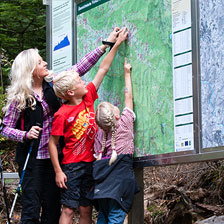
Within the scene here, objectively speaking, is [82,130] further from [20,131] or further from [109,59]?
[109,59]

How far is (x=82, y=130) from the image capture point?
5.24m

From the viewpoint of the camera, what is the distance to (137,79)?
17.8ft

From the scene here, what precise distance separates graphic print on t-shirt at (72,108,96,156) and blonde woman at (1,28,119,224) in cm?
33

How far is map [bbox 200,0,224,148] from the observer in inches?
173

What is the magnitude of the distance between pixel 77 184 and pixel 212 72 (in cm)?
171

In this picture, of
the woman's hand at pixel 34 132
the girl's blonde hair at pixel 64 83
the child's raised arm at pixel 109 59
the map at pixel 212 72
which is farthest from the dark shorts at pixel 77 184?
the map at pixel 212 72

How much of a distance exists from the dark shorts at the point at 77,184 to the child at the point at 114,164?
0.36ft

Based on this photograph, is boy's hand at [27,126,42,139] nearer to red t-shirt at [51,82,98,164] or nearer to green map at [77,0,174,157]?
red t-shirt at [51,82,98,164]

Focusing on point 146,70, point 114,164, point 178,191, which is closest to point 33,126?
point 114,164

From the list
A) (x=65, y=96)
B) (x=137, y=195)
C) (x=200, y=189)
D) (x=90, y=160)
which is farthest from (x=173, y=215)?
(x=65, y=96)

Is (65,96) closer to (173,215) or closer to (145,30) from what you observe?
→ (145,30)

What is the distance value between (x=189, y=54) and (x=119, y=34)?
1189 millimetres

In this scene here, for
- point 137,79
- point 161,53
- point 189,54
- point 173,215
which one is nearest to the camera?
point 189,54

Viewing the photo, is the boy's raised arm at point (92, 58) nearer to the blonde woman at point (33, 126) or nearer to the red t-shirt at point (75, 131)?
the blonde woman at point (33, 126)
